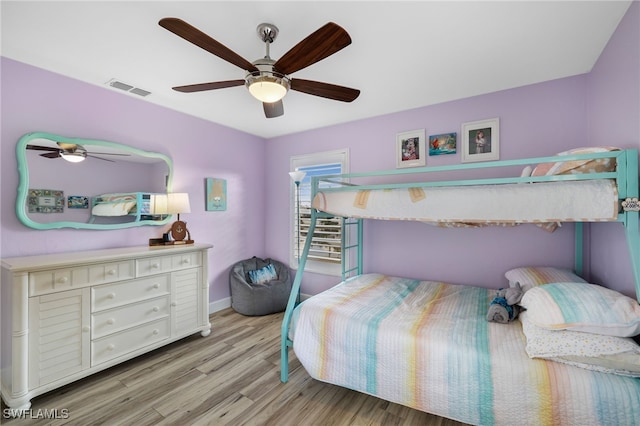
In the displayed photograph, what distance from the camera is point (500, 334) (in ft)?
5.26

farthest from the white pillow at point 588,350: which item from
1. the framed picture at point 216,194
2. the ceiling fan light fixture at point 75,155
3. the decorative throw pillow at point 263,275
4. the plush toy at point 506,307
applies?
the ceiling fan light fixture at point 75,155

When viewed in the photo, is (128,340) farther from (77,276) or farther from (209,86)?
(209,86)

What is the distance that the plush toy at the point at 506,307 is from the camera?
1.76 m

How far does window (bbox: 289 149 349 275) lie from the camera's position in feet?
11.4

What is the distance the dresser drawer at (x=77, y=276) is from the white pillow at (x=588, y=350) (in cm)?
280

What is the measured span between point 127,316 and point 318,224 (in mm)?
2186

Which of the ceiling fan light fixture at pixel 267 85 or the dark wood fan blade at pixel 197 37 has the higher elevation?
the dark wood fan blade at pixel 197 37

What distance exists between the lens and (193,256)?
274 cm

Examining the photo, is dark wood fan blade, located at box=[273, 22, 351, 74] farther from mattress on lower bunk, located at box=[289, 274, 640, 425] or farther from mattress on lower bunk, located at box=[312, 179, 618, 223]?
mattress on lower bunk, located at box=[289, 274, 640, 425]

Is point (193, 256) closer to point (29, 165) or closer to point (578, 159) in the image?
point (29, 165)

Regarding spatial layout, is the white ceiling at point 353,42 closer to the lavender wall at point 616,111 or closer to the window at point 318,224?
the lavender wall at point 616,111

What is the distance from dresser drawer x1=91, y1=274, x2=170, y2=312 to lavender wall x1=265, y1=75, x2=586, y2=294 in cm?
187

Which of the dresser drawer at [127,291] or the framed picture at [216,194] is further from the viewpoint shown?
the framed picture at [216,194]

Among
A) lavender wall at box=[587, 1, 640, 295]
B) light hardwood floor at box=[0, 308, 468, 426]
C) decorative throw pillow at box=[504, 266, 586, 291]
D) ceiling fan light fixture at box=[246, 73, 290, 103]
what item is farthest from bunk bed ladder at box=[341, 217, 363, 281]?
lavender wall at box=[587, 1, 640, 295]
